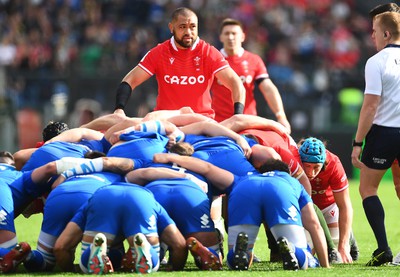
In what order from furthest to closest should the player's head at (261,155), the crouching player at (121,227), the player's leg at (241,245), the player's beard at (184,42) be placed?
the player's beard at (184,42) < the player's head at (261,155) < the player's leg at (241,245) < the crouching player at (121,227)

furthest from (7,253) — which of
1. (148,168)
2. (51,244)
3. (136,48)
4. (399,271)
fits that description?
(136,48)

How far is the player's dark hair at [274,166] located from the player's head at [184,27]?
269 cm

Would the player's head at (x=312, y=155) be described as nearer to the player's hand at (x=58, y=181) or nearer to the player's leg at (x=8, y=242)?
the player's hand at (x=58, y=181)

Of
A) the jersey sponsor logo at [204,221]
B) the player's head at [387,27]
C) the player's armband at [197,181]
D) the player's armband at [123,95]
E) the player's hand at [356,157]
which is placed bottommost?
the jersey sponsor logo at [204,221]

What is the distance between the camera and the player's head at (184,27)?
10.9 m

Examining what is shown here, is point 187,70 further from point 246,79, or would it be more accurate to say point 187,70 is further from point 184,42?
point 246,79

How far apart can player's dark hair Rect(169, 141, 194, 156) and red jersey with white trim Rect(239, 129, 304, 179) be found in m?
0.93

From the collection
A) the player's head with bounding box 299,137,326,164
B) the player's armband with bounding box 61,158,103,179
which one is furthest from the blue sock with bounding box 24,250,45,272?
the player's head with bounding box 299,137,326,164

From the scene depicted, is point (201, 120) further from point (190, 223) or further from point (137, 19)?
point (137, 19)

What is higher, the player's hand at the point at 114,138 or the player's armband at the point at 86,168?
the player's hand at the point at 114,138

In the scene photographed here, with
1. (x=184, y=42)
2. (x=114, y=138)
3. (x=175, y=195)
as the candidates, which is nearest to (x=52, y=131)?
(x=114, y=138)

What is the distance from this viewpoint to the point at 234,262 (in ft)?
26.6

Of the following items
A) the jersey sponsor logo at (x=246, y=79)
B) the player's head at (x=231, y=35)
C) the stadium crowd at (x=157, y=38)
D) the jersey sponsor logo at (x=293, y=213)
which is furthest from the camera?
the stadium crowd at (x=157, y=38)

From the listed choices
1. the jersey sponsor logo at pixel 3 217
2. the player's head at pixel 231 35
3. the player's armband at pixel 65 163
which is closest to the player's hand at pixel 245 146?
the player's armband at pixel 65 163
